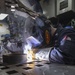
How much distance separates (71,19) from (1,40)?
123 cm

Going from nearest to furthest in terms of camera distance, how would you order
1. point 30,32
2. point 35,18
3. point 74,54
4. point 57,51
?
point 74,54 < point 57,51 < point 35,18 < point 30,32

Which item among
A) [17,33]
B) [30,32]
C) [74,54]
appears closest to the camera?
[74,54]

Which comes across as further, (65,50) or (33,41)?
(33,41)

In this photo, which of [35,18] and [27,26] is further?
[27,26]

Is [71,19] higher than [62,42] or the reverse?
higher

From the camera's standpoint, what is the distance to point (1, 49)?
2.03 meters

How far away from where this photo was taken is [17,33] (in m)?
2.10

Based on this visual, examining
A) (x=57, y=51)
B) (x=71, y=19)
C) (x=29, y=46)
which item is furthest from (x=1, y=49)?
(x=71, y=19)

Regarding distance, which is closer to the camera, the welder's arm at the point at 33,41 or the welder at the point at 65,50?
the welder at the point at 65,50

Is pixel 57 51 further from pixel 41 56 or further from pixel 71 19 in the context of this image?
pixel 71 19

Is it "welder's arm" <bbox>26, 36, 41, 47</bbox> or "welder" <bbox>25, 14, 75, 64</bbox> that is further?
"welder's arm" <bbox>26, 36, 41, 47</bbox>

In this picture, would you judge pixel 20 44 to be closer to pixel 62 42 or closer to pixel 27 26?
pixel 27 26

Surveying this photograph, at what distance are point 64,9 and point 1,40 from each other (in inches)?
46.3

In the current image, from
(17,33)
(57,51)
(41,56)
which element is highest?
(17,33)
